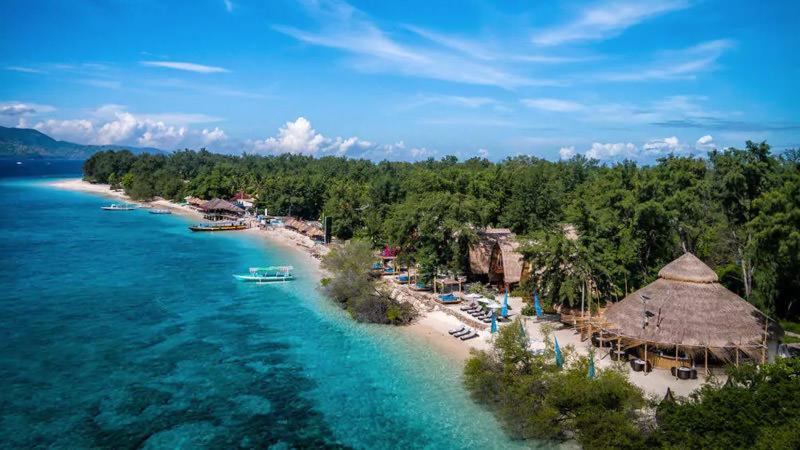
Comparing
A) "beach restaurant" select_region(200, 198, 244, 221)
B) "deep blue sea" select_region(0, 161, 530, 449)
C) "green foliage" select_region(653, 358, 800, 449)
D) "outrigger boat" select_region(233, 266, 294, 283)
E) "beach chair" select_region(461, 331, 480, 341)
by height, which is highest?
"beach restaurant" select_region(200, 198, 244, 221)

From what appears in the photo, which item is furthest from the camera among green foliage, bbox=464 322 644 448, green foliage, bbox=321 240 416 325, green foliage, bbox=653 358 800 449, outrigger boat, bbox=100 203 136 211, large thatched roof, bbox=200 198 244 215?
outrigger boat, bbox=100 203 136 211

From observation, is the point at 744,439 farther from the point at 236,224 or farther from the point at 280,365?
the point at 236,224

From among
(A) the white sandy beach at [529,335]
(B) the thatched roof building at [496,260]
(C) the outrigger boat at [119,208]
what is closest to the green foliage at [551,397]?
(A) the white sandy beach at [529,335]

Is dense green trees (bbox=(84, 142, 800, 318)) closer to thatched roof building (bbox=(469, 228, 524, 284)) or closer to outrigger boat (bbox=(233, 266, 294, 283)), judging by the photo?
thatched roof building (bbox=(469, 228, 524, 284))

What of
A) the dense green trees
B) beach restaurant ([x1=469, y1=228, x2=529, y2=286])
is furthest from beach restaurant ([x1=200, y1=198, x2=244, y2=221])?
beach restaurant ([x1=469, y1=228, x2=529, y2=286])

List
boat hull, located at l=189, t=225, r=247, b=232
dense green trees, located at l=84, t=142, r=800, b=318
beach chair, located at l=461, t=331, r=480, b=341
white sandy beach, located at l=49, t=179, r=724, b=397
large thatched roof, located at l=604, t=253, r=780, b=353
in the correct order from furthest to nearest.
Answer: boat hull, located at l=189, t=225, r=247, b=232 < beach chair, located at l=461, t=331, r=480, b=341 < dense green trees, located at l=84, t=142, r=800, b=318 < large thatched roof, located at l=604, t=253, r=780, b=353 < white sandy beach, located at l=49, t=179, r=724, b=397

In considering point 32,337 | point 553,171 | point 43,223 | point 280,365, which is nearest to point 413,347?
point 280,365
